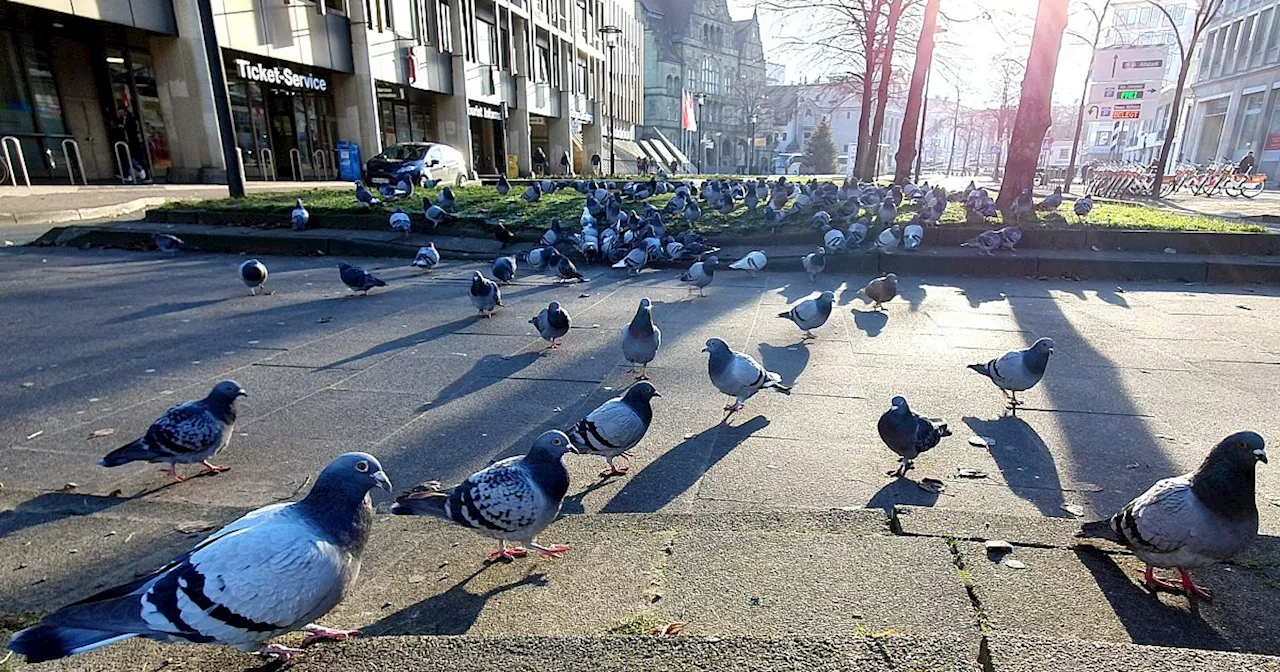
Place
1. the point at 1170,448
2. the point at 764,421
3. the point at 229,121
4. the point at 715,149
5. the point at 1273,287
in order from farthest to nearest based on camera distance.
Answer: the point at 715,149 < the point at 229,121 < the point at 1273,287 < the point at 764,421 < the point at 1170,448

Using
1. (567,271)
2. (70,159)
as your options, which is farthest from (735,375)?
(70,159)

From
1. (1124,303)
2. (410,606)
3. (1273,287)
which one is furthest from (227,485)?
(1273,287)

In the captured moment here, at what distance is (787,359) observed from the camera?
20.1 ft

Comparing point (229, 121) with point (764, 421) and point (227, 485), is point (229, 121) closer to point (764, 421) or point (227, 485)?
point (227, 485)

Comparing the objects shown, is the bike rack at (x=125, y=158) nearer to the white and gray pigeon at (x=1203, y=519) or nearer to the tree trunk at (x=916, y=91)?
the tree trunk at (x=916, y=91)

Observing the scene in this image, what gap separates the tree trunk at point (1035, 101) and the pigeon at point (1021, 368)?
10049mm

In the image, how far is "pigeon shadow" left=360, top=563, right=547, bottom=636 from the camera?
2375 mm

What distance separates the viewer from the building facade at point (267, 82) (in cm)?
1744

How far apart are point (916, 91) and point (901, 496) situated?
20.3 meters

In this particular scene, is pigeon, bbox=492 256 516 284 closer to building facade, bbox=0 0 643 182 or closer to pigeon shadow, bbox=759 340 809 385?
pigeon shadow, bbox=759 340 809 385

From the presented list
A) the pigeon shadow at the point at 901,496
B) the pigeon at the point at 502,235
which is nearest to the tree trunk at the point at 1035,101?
the pigeon at the point at 502,235

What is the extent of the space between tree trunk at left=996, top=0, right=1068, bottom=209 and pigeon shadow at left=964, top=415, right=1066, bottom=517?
10506 mm

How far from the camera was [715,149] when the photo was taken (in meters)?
85.0

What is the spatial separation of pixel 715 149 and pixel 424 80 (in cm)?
6050
